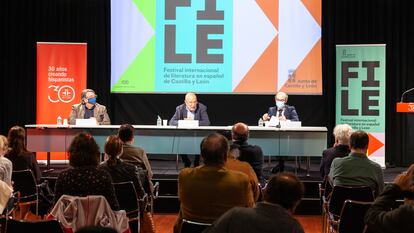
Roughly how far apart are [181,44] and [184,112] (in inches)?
57.1

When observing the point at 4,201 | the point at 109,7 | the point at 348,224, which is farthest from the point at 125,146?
the point at 109,7

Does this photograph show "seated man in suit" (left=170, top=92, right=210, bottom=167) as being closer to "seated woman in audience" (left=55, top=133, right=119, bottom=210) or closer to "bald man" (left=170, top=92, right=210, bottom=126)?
"bald man" (left=170, top=92, right=210, bottom=126)

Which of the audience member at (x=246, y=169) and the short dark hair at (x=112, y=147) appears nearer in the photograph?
the audience member at (x=246, y=169)

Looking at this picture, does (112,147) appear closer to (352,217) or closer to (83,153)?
(83,153)

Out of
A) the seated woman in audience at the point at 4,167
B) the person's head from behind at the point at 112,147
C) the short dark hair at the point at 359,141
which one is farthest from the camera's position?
the seated woman in audience at the point at 4,167

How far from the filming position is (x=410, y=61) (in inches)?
368

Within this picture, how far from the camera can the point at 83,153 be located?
3666 millimetres

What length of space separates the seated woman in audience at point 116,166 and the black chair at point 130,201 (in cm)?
12

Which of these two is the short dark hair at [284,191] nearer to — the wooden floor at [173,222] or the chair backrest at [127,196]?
the chair backrest at [127,196]

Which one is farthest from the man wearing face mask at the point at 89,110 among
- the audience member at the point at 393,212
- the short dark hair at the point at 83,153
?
the audience member at the point at 393,212

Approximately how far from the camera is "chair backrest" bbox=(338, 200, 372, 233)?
396cm

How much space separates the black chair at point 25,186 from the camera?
5.29m

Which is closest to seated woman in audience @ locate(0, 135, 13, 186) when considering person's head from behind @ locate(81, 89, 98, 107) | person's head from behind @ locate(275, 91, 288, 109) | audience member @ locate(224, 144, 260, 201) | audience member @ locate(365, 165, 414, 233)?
audience member @ locate(224, 144, 260, 201)

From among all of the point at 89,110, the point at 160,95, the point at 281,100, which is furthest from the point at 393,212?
the point at 160,95
